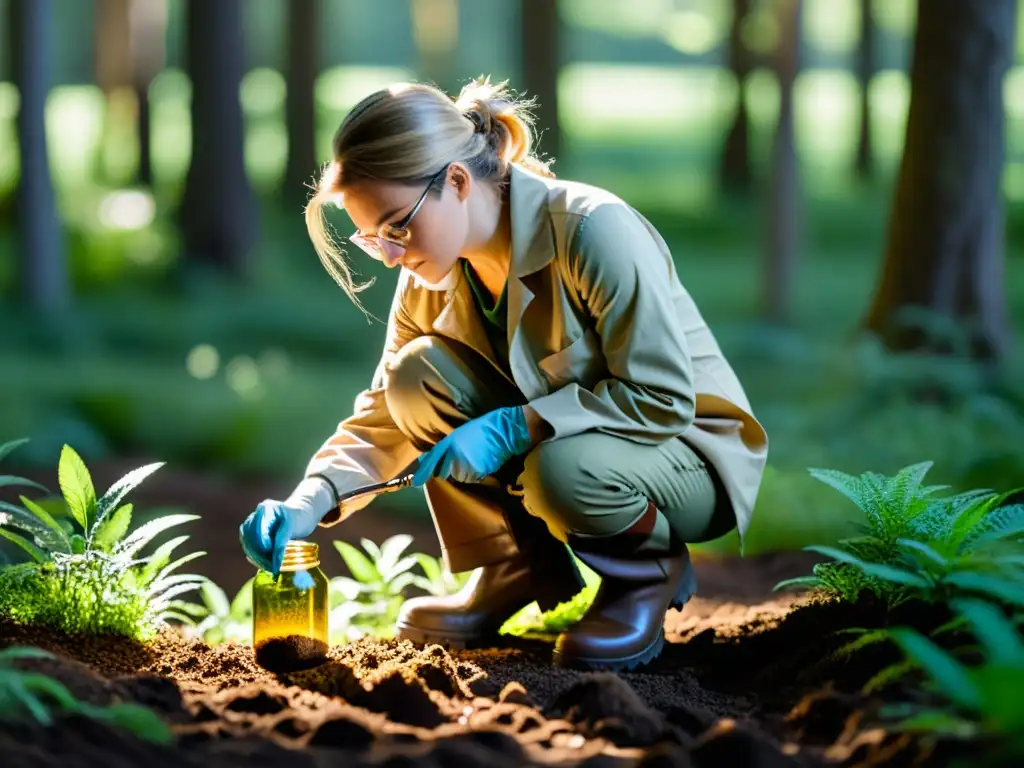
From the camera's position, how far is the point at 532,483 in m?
2.91

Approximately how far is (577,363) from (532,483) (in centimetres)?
30

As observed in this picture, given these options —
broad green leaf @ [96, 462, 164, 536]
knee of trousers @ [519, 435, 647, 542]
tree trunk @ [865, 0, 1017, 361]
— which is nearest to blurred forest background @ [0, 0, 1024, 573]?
tree trunk @ [865, 0, 1017, 361]

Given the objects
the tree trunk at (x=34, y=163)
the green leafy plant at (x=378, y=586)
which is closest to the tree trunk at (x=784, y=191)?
the tree trunk at (x=34, y=163)

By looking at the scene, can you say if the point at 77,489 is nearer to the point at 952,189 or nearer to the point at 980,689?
the point at 980,689

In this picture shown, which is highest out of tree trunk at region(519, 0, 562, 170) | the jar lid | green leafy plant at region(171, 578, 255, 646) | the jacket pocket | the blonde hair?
tree trunk at region(519, 0, 562, 170)

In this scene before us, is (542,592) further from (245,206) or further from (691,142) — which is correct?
(691,142)

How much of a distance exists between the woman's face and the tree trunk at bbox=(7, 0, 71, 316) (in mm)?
5620

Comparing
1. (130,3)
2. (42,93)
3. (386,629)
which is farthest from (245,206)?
(386,629)

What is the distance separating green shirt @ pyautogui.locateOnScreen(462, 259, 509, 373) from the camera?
3.10 metres

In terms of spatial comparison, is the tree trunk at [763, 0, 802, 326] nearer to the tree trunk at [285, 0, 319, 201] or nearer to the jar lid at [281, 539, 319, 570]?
the tree trunk at [285, 0, 319, 201]

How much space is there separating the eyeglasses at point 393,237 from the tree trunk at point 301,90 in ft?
29.0

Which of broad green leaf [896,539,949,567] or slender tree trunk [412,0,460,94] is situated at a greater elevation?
slender tree trunk [412,0,460,94]

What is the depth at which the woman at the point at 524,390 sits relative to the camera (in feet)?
9.34

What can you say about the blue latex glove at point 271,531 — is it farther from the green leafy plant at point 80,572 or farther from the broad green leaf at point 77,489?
the broad green leaf at point 77,489
